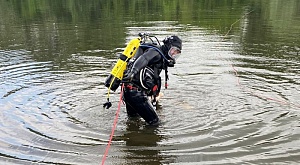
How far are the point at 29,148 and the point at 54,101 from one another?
6.97 ft

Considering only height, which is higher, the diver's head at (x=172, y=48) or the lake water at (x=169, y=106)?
the diver's head at (x=172, y=48)

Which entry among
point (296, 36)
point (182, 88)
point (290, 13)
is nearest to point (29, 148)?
point (182, 88)

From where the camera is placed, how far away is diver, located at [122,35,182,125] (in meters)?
5.70

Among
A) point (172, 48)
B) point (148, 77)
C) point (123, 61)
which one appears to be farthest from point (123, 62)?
point (172, 48)

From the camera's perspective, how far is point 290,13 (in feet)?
70.4

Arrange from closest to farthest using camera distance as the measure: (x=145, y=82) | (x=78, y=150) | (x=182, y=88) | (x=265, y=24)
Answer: (x=78, y=150) → (x=145, y=82) → (x=182, y=88) → (x=265, y=24)

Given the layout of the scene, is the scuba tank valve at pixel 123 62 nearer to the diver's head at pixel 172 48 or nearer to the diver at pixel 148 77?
the diver at pixel 148 77

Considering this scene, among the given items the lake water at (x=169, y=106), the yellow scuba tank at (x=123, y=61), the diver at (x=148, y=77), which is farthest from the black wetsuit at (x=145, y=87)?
the lake water at (x=169, y=106)

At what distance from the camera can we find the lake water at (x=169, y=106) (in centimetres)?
511

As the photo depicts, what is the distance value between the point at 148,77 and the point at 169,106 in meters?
1.44

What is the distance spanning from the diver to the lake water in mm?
389

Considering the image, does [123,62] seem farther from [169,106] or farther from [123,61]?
[169,106]

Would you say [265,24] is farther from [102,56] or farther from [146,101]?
[146,101]

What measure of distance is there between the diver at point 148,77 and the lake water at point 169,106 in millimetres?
389
